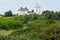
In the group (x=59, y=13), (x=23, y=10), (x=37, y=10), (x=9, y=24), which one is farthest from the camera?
(x=23, y=10)

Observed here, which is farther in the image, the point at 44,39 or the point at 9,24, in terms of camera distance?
the point at 9,24

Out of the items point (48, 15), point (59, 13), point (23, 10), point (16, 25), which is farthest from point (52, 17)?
point (23, 10)

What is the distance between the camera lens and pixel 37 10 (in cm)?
9631

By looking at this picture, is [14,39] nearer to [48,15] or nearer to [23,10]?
[48,15]

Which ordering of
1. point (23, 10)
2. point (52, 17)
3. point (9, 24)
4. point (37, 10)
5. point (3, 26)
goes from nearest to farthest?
1. point (3, 26)
2. point (9, 24)
3. point (52, 17)
4. point (37, 10)
5. point (23, 10)

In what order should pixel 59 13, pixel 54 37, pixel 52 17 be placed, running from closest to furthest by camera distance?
pixel 54 37
pixel 52 17
pixel 59 13

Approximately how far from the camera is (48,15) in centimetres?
6662

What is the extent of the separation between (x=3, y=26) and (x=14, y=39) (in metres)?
31.2

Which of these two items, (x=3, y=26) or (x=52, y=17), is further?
(x=52, y=17)

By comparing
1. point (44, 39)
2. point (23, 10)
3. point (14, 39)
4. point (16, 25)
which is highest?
point (14, 39)

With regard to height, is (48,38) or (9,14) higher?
(48,38)

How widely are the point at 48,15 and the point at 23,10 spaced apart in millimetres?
43571

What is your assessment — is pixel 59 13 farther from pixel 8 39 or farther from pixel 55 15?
pixel 8 39

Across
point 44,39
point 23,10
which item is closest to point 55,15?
point 23,10
